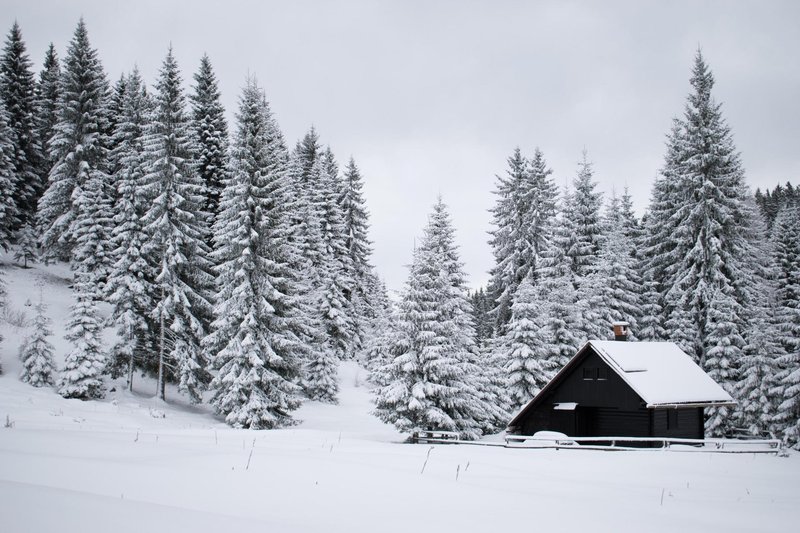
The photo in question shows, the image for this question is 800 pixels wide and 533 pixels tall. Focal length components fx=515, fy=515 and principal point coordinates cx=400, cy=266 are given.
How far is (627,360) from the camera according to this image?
2847 centimetres

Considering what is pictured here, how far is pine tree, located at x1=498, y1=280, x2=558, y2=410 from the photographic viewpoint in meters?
31.2

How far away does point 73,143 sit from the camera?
3994 cm

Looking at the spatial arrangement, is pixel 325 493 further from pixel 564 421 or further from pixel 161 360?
pixel 564 421

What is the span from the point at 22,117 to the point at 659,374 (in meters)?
54.9

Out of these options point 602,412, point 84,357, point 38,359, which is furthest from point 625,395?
point 38,359

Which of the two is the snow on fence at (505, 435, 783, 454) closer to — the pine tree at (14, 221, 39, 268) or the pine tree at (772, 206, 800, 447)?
the pine tree at (772, 206, 800, 447)

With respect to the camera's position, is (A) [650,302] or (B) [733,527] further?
(A) [650,302]

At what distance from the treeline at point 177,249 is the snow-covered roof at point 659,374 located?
17410 millimetres

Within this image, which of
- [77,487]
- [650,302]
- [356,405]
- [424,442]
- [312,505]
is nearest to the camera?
[77,487]

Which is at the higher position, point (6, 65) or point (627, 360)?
point (6, 65)

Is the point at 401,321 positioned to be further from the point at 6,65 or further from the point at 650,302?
the point at 6,65

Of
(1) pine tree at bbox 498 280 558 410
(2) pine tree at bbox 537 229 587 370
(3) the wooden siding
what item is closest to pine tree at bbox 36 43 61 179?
(1) pine tree at bbox 498 280 558 410

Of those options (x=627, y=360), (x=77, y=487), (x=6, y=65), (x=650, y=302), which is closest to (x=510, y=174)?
(x=650, y=302)

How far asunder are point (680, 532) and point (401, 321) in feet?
62.5
